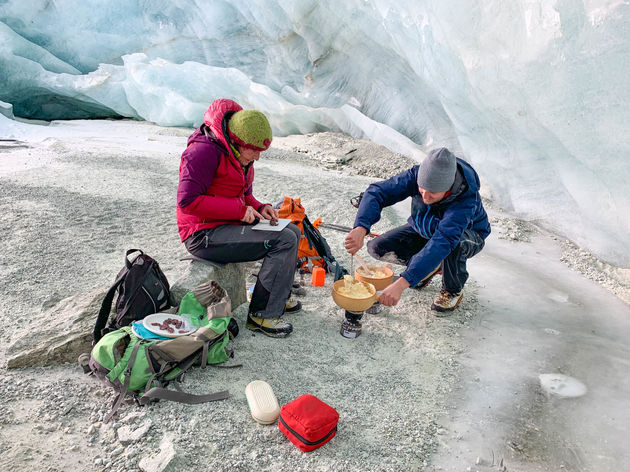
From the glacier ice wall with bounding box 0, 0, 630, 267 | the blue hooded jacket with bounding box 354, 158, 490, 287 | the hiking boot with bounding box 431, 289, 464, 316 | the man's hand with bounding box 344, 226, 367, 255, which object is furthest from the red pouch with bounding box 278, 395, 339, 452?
the glacier ice wall with bounding box 0, 0, 630, 267

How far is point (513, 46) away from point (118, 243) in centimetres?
364

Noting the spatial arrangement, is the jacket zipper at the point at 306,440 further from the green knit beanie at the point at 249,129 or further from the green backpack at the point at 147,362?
the green knit beanie at the point at 249,129

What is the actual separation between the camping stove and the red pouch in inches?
31.8

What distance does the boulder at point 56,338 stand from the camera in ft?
7.69

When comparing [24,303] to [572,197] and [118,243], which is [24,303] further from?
[572,197]

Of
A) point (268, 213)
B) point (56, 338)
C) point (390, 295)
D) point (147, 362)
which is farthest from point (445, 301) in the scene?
point (56, 338)

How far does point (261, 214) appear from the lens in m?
3.04

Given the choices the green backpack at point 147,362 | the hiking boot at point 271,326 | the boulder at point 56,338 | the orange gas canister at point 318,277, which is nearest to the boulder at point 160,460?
the green backpack at point 147,362

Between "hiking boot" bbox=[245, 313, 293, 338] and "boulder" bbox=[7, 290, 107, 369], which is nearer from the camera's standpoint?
"boulder" bbox=[7, 290, 107, 369]

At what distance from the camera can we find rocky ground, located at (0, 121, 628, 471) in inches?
75.6

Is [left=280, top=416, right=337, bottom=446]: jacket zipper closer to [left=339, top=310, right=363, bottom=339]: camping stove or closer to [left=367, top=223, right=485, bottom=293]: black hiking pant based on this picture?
[left=339, top=310, right=363, bottom=339]: camping stove

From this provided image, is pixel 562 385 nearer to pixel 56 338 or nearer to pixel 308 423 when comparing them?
pixel 308 423

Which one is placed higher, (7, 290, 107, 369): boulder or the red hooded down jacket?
the red hooded down jacket

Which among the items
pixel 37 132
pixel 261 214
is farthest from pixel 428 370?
pixel 37 132
